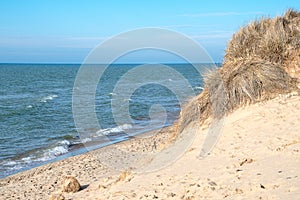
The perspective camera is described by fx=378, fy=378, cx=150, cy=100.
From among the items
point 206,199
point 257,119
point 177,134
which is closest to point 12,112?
point 177,134

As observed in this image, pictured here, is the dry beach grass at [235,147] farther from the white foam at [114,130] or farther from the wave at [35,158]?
the white foam at [114,130]

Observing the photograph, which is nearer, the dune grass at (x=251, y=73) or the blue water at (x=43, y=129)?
the dune grass at (x=251, y=73)

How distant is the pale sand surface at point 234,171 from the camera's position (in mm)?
Result: 6138

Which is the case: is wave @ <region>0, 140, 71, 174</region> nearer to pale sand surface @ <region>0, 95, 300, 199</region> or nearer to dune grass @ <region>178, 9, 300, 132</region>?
pale sand surface @ <region>0, 95, 300, 199</region>

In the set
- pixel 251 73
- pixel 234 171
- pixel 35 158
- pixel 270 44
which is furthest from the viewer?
pixel 35 158

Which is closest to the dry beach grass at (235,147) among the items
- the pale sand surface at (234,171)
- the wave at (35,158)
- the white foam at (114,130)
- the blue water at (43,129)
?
the pale sand surface at (234,171)

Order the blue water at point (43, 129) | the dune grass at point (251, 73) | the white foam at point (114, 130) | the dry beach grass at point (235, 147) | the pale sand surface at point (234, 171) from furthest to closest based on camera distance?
the white foam at point (114, 130) < the blue water at point (43, 129) < the dune grass at point (251, 73) < the dry beach grass at point (235, 147) < the pale sand surface at point (234, 171)

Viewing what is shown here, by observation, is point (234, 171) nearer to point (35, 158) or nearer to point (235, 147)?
point (235, 147)

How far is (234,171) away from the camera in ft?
23.2

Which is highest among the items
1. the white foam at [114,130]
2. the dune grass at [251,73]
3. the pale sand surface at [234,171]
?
the dune grass at [251,73]

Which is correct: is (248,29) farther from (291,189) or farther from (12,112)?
(12,112)

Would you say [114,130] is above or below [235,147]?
below

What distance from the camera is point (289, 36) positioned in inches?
523

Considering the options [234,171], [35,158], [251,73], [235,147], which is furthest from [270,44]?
[35,158]
